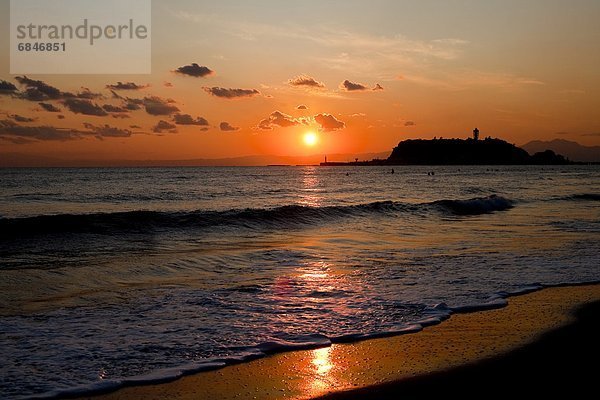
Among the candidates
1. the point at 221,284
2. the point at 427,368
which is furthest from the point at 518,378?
the point at 221,284

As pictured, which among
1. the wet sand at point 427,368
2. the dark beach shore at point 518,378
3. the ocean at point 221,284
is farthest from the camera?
the ocean at point 221,284

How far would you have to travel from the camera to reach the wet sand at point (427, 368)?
5477 mm

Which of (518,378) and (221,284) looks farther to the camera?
(221,284)

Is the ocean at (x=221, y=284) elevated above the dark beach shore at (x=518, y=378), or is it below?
below

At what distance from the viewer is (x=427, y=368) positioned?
6.12 metres

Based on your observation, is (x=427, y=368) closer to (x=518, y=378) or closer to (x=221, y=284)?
(x=518, y=378)

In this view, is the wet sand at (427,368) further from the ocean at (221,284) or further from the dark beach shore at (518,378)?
the ocean at (221,284)

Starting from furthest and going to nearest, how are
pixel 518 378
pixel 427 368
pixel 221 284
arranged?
pixel 221 284 → pixel 427 368 → pixel 518 378

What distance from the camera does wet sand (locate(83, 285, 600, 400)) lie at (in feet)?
18.0

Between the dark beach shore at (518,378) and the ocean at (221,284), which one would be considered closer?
the dark beach shore at (518,378)


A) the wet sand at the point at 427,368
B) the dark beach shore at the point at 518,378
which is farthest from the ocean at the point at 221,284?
the dark beach shore at the point at 518,378

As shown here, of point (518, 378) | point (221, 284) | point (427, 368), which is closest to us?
point (518, 378)

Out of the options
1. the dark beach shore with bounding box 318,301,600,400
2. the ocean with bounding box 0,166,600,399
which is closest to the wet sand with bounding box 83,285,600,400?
the dark beach shore with bounding box 318,301,600,400

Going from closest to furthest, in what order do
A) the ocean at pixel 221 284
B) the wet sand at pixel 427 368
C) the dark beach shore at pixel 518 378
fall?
1. the dark beach shore at pixel 518 378
2. the wet sand at pixel 427 368
3. the ocean at pixel 221 284
